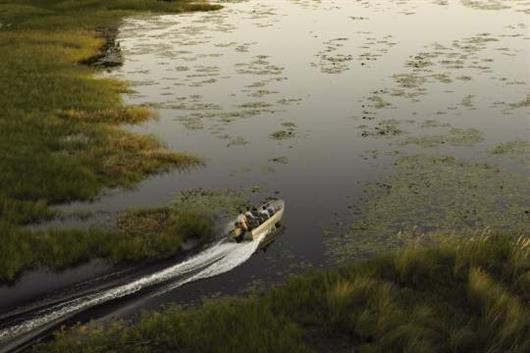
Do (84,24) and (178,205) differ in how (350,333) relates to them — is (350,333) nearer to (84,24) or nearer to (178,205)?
(178,205)

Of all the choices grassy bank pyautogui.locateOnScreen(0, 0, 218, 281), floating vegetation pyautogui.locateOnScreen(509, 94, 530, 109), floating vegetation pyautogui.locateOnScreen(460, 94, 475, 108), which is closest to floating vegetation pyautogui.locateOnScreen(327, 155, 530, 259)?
grassy bank pyautogui.locateOnScreen(0, 0, 218, 281)

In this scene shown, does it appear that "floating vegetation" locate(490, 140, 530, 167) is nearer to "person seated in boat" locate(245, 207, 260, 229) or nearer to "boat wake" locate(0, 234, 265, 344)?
"person seated in boat" locate(245, 207, 260, 229)

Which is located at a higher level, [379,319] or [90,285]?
[379,319]

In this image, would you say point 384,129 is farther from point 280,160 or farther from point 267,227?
point 267,227

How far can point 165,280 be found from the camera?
1738cm

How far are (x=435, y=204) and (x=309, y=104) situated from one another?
15.9 m

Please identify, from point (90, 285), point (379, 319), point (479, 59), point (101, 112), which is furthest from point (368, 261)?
point (479, 59)

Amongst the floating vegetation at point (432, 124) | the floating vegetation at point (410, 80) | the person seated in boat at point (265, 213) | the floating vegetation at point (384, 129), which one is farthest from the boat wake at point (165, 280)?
the floating vegetation at point (410, 80)

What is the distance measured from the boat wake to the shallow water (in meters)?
0.46

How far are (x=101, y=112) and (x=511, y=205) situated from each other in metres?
23.8

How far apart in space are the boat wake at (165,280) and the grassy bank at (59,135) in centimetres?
345

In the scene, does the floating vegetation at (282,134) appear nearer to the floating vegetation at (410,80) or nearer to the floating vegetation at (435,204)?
the floating vegetation at (435,204)

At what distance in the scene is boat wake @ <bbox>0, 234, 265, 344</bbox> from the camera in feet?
49.4

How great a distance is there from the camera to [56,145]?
2864 cm
